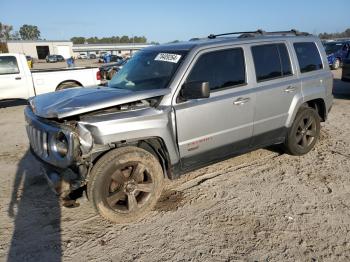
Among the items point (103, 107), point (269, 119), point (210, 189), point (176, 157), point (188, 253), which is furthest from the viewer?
point (269, 119)

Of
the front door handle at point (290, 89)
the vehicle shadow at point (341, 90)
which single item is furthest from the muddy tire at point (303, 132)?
the vehicle shadow at point (341, 90)

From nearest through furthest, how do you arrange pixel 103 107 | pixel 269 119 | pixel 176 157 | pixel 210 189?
pixel 103 107 < pixel 176 157 < pixel 210 189 < pixel 269 119

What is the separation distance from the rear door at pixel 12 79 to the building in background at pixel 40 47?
75.0 meters

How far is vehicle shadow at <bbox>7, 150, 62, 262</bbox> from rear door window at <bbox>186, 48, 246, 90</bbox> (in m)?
2.27

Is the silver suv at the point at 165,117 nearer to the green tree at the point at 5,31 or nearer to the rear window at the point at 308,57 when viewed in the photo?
the rear window at the point at 308,57

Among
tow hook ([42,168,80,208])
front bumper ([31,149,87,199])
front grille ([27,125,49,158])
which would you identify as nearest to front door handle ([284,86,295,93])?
front bumper ([31,149,87,199])

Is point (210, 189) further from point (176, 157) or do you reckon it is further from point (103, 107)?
point (103, 107)

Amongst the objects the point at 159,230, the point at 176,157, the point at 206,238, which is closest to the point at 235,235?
the point at 206,238

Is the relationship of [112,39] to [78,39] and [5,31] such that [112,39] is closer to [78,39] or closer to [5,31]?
[78,39]

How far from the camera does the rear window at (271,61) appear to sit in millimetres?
4707

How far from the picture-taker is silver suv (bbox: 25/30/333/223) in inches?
139

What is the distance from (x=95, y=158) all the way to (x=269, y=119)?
2.57 meters

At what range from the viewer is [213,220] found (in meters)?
3.86

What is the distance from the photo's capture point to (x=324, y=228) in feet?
11.8
